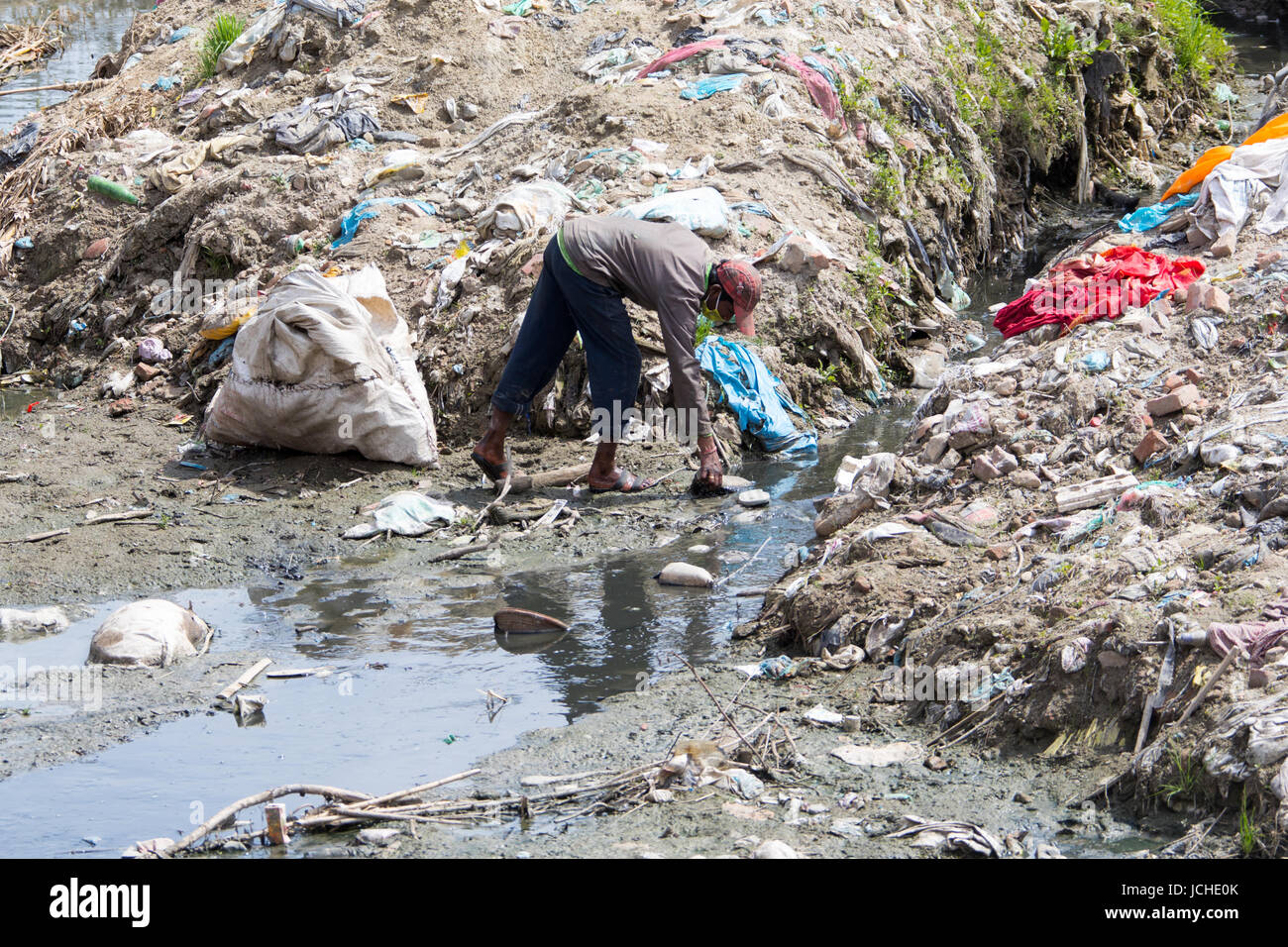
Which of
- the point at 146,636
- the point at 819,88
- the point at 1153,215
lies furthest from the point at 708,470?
the point at 819,88

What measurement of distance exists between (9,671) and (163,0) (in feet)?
30.1

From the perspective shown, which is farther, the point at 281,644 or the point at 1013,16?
the point at 1013,16

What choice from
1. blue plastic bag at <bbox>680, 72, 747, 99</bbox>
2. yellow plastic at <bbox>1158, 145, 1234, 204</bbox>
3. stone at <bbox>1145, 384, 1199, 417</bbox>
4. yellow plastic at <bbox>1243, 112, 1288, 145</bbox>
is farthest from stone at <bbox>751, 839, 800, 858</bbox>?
blue plastic bag at <bbox>680, 72, 747, 99</bbox>

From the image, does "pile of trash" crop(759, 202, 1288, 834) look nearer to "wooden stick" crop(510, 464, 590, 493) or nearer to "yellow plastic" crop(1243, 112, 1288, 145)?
"yellow plastic" crop(1243, 112, 1288, 145)

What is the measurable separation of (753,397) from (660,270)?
1.30 meters

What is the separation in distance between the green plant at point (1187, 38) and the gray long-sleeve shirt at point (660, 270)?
881cm

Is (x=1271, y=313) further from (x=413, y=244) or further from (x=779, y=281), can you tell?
(x=413, y=244)

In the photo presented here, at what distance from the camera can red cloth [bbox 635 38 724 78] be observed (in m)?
8.49

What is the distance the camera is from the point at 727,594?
4.84m

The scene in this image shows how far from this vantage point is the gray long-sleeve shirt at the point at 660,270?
207 inches

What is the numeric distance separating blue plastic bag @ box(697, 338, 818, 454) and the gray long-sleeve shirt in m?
0.89

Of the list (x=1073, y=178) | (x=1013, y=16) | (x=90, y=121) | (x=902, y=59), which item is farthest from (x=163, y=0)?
(x=1073, y=178)

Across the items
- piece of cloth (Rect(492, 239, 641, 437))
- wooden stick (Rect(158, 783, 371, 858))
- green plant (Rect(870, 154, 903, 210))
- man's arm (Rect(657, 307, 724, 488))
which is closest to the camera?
wooden stick (Rect(158, 783, 371, 858))

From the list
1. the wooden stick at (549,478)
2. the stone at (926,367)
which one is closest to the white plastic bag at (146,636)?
the wooden stick at (549,478)
